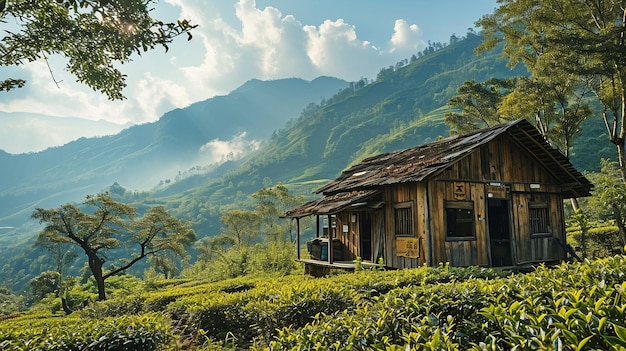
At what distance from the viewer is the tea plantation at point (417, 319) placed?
226 centimetres

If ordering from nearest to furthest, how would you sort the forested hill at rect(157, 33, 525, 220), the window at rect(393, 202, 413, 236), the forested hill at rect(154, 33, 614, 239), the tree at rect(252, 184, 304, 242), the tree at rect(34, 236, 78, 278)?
the window at rect(393, 202, 413, 236)
the tree at rect(34, 236, 78, 278)
the tree at rect(252, 184, 304, 242)
the forested hill at rect(154, 33, 614, 239)
the forested hill at rect(157, 33, 525, 220)

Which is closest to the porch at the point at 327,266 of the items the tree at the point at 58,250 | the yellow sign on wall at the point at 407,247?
the yellow sign on wall at the point at 407,247

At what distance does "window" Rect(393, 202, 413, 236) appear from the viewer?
12977mm

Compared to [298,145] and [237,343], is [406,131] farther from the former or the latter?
[237,343]

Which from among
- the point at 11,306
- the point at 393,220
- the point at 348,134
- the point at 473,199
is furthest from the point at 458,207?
the point at 348,134

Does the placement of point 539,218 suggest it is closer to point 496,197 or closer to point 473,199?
point 496,197

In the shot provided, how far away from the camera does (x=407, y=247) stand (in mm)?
12797

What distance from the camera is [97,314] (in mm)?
10781

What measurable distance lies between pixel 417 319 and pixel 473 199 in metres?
10.6

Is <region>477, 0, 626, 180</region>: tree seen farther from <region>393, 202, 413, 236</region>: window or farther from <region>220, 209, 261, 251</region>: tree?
<region>220, 209, 261, 251</region>: tree

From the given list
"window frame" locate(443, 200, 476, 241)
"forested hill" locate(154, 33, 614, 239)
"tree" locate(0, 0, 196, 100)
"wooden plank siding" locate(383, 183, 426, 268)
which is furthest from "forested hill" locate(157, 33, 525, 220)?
"tree" locate(0, 0, 196, 100)

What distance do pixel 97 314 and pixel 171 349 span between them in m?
7.44

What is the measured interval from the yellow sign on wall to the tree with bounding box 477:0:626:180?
12.4 metres

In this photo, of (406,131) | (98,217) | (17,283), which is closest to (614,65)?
(98,217)
